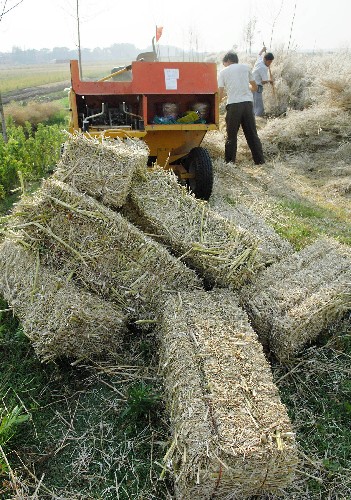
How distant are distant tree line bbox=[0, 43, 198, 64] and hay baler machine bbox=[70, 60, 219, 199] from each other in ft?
401

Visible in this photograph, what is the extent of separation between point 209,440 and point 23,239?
2.24m

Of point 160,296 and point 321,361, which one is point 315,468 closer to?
point 321,361

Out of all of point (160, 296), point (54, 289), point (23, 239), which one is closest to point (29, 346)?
point (54, 289)

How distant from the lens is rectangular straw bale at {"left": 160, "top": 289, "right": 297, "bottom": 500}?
2160 millimetres

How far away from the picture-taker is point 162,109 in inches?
238

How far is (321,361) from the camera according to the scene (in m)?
3.31

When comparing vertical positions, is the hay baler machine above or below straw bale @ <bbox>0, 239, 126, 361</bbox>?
above

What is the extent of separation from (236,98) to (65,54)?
18357 cm

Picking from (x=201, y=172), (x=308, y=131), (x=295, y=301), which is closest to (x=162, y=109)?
(x=201, y=172)

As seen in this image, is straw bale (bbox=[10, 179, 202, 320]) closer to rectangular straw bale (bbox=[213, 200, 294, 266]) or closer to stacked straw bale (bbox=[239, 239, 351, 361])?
stacked straw bale (bbox=[239, 239, 351, 361])

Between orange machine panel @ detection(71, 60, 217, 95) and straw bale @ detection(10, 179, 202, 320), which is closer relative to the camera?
straw bale @ detection(10, 179, 202, 320)

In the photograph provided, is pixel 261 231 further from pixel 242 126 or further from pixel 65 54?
pixel 65 54

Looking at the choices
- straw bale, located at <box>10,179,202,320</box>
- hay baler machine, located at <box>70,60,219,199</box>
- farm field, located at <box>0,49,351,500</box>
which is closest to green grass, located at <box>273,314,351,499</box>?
farm field, located at <box>0,49,351,500</box>

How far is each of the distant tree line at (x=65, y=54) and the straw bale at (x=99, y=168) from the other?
12495 centimetres
